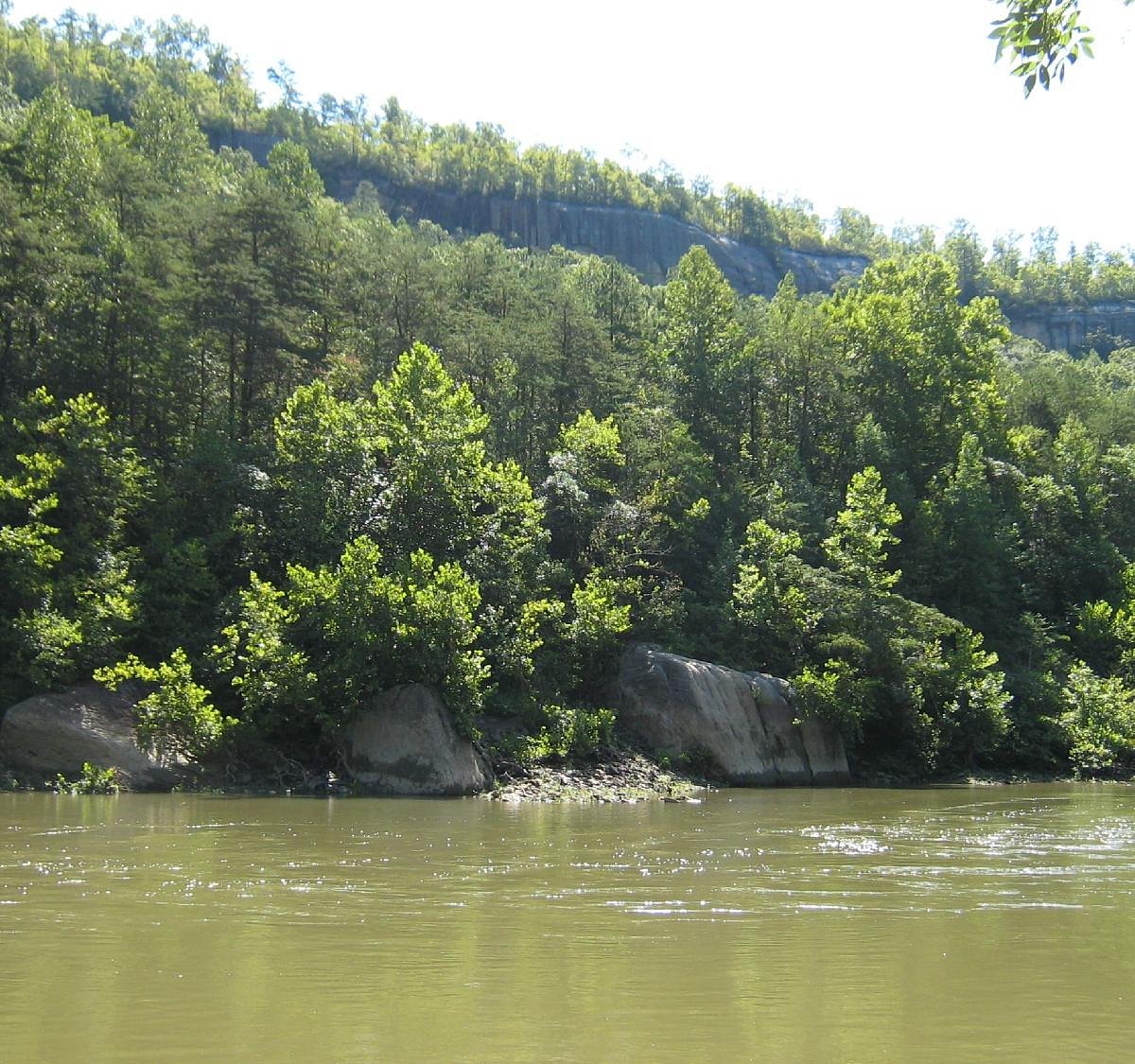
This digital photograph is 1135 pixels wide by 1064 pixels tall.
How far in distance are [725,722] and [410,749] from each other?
28.5 feet

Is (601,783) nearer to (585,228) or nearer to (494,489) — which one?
(494,489)

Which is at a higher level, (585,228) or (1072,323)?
(585,228)

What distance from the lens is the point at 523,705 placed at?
90.1ft

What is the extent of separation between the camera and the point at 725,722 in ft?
95.2

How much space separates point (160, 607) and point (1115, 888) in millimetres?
21208

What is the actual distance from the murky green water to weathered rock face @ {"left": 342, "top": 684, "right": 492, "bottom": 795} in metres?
6.49

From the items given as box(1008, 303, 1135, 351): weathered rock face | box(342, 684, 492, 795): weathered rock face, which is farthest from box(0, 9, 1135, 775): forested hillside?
box(1008, 303, 1135, 351): weathered rock face

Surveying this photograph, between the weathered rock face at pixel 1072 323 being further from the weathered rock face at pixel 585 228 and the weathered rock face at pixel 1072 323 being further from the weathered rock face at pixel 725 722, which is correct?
the weathered rock face at pixel 725 722

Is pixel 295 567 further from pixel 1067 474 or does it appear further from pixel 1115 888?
pixel 1067 474

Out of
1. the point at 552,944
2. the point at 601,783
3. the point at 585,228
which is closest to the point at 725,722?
the point at 601,783

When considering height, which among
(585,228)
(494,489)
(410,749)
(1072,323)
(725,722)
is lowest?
(410,749)

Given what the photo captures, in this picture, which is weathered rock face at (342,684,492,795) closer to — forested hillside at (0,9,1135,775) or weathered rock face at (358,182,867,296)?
forested hillside at (0,9,1135,775)

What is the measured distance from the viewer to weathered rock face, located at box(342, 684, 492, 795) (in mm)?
23812

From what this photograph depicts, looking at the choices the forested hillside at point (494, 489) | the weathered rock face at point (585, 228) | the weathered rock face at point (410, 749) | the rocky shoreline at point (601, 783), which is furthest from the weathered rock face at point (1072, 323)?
the weathered rock face at point (410, 749)
